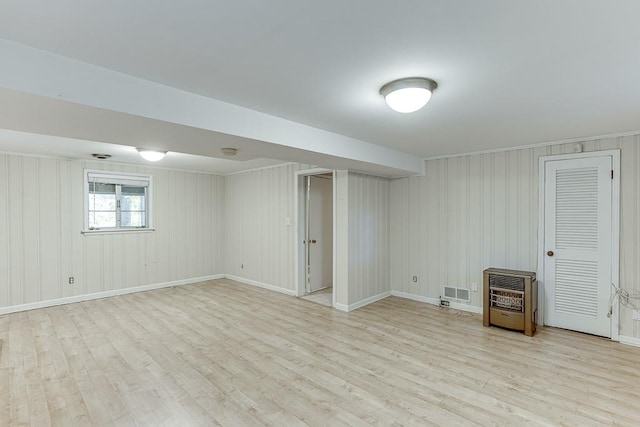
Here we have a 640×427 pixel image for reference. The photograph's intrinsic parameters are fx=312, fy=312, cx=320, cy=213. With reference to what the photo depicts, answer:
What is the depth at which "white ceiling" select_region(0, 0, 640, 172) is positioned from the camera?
1.35m

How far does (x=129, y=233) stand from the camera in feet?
18.7

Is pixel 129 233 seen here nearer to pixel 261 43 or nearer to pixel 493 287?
pixel 261 43

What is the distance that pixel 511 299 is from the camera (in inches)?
150

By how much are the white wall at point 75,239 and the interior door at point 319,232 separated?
256 centimetres

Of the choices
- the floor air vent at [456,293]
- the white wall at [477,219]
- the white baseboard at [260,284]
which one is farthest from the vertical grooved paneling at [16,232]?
the floor air vent at [456,293]

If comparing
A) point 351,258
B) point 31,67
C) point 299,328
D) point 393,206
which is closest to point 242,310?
point 299,328

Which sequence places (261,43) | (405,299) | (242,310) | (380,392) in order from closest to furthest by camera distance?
(261,43)
(380,392)
(242,310)
(405,299)

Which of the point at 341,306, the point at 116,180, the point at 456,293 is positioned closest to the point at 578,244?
the point at 456,293

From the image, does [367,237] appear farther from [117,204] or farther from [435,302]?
[117,204]

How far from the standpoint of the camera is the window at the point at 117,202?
17.5 ft

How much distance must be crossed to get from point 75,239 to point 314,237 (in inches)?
156

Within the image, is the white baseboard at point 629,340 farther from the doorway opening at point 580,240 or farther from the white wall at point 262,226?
the white wall at point 262,226

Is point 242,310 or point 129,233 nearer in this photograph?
point 242,310

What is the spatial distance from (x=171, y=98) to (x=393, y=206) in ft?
13.3
